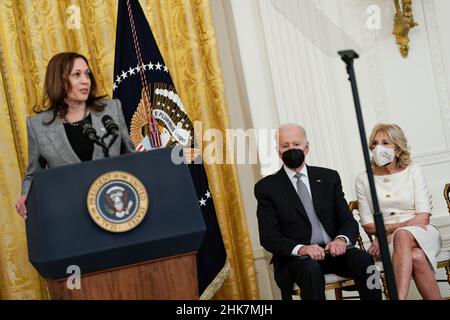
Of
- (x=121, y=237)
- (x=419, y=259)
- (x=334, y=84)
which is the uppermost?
(x=334, y=84)

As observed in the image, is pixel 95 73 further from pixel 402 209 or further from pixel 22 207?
pixel 402 209

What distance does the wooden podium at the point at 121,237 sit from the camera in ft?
9.09

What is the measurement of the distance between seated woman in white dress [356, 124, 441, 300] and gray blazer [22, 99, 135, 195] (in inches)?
68.9

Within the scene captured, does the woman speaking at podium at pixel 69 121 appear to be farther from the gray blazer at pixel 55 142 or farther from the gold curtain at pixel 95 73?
the gold curtain at pixel 95 73

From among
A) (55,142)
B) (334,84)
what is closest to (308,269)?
(55,142)

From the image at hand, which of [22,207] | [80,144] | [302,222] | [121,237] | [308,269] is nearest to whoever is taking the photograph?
[121,237]

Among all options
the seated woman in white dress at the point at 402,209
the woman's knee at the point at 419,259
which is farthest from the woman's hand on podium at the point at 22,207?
the woman's knee at the point at 419,259

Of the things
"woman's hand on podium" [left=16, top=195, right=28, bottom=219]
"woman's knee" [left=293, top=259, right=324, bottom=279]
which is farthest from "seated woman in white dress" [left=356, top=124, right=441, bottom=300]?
"woman's hand on podium" [left=16, top=195, right=28, bottom=219]

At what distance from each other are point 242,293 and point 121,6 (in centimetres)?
222

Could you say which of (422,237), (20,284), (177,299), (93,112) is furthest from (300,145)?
(20,284)

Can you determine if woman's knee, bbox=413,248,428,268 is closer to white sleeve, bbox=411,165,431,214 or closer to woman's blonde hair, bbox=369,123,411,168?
white sleeve, bbox=411,165,431,214

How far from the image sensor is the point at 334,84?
18.1ft

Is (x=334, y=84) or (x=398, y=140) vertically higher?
(x=334, y=84)

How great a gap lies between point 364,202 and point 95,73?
2076mm
